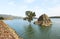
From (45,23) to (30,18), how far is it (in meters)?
15.5

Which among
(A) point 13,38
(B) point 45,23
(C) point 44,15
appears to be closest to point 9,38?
(A) point 13,38

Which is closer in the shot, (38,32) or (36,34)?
(36,34)

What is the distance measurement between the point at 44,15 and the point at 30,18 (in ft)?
49.8

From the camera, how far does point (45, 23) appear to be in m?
119

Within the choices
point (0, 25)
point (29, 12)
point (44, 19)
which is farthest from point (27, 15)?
point (0, 25)

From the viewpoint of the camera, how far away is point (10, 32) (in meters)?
28.0

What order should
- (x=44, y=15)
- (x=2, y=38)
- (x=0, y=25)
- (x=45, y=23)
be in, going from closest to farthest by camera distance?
(x=2, y=38) → (x=0, y=25) → (x=45, y=23) → (x=44, y=15)

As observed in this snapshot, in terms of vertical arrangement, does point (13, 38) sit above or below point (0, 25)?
below

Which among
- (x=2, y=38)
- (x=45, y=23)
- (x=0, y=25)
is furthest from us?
(x=45, y=23)

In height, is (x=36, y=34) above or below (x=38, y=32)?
above

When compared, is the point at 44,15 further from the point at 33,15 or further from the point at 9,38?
the point at 9,38

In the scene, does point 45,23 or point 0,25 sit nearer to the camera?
point 0,25

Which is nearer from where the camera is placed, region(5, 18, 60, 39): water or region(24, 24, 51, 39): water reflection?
region(24, 24, 51, 39): water reflection

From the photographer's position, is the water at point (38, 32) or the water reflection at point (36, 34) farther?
the water at point (38, 32)
